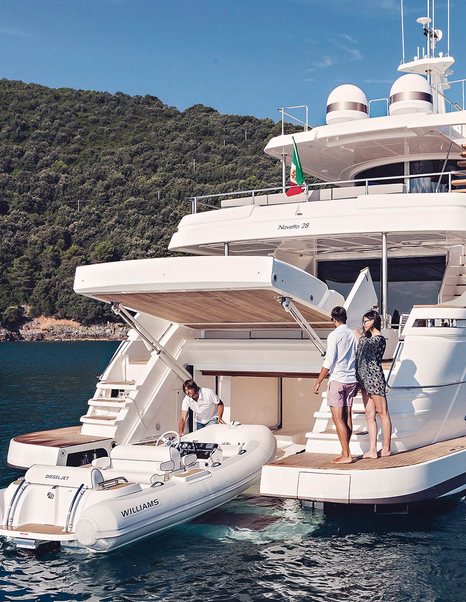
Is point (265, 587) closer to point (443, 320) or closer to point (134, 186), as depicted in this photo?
point (443, 320)

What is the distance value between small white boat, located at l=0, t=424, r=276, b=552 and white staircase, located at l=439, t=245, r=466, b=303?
15.0 feet

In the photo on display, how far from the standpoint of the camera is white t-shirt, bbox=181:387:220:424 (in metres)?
10.5

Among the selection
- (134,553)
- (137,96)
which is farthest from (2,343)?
(134,553)

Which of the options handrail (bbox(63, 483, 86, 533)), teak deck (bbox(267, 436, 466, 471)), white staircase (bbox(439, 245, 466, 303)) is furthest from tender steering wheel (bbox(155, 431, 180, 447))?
white staircase (bbox(439, 245, 466, 303))

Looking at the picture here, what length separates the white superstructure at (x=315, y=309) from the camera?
846 cm

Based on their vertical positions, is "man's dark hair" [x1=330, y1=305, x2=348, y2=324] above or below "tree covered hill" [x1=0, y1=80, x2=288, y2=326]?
below

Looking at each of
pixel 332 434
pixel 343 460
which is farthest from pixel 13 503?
pixel 332 434

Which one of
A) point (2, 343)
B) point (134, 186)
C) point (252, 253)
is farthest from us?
point (134, 186)

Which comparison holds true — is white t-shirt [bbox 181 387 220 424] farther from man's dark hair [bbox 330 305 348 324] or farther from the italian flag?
the italian flag

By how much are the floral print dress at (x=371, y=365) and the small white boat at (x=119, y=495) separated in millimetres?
1685

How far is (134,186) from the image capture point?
281 feet

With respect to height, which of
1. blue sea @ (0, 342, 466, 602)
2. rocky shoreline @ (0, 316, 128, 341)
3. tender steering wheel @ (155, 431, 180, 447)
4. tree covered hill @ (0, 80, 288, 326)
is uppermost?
tree covered hill @ (0, 80, 288, 326)

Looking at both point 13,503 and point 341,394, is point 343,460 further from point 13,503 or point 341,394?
point 13,503

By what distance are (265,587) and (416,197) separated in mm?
6299
